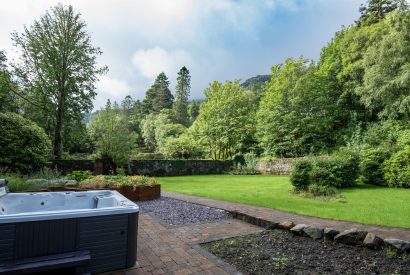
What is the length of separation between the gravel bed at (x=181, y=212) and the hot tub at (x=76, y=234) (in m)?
2.20

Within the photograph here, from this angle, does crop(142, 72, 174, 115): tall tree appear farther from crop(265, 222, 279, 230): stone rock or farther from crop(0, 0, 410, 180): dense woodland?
crop(265, 222, 279, 230): stone rock

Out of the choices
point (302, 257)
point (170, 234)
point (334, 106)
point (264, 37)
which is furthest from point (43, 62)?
point (334, 106)

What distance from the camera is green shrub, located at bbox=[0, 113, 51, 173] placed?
30.9ft

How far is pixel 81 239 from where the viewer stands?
3.15 meters

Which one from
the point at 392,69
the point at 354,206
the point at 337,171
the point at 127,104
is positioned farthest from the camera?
the point at 127,104

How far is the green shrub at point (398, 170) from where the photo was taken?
9.73m

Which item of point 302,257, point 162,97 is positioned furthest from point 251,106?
point 162,97

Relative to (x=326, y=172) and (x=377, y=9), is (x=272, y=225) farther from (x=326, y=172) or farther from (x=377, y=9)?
(x=377, y=9)

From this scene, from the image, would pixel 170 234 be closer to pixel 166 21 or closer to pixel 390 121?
pixel 166 21

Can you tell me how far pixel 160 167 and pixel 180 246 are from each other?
14726mm

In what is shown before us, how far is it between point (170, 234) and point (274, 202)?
11.7ft

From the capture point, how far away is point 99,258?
3.25 meters

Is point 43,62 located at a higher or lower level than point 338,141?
higher

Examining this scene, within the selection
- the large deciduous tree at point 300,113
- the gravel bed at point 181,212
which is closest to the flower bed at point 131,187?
the gravel bed at point 181,212
